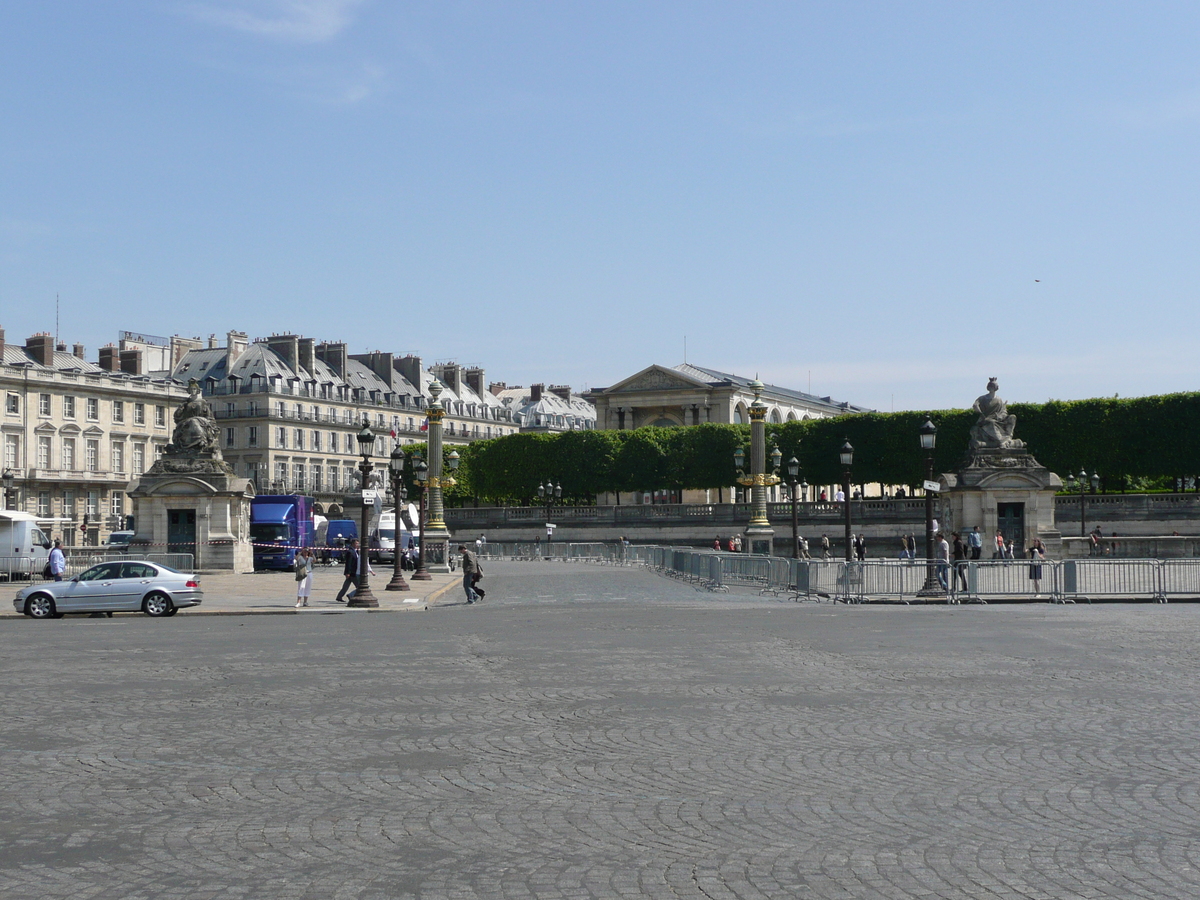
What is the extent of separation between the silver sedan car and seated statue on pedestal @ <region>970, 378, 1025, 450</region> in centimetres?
3283

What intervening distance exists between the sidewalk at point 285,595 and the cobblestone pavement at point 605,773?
11123 mm

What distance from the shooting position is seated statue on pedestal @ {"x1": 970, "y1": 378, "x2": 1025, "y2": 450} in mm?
52000

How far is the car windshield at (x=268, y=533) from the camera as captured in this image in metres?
56.3

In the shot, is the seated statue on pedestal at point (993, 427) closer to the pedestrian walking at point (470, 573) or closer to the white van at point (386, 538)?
the white van at point (386, 538)

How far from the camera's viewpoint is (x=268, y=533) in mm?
56594

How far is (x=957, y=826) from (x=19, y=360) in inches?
3674

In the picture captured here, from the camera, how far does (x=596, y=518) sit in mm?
79000

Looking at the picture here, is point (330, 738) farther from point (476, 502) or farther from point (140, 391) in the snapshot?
point (476, 502)

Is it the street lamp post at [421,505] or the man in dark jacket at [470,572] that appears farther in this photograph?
the street lamp post at [421,505]

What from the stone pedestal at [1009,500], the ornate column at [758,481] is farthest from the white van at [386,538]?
the stone pedestal at [1009,500]

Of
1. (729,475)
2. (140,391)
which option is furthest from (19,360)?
(729,475)

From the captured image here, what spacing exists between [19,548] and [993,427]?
114 feet

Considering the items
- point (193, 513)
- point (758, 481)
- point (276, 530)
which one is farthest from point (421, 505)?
point (758, 481)

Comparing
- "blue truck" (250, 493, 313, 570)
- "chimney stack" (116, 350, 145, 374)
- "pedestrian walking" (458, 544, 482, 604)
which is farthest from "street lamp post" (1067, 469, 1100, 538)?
"chimney stack" (116, 350, 145, 374)
